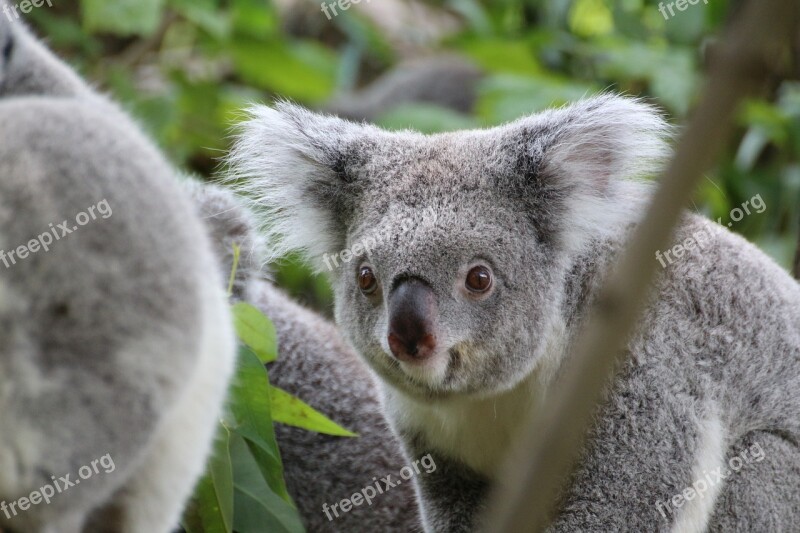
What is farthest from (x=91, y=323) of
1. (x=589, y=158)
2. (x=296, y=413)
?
(x=589, y=158)

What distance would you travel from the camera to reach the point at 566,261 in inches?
146

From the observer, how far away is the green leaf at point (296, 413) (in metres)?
3.65

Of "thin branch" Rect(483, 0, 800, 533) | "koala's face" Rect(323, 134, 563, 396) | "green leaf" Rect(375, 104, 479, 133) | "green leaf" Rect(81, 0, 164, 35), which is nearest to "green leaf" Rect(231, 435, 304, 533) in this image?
"koala's face" Rect(323, 134, 563, 396)

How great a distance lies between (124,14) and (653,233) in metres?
5.66

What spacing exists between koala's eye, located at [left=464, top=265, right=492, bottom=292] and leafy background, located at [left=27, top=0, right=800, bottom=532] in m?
1.58

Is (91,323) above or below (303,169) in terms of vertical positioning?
above

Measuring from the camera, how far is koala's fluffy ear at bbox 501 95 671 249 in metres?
3.69

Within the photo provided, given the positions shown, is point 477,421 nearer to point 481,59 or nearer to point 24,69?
point 24,69

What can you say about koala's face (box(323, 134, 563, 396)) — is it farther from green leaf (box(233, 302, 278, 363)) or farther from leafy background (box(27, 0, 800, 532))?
leafy background (box(27, 0, 800, 532))

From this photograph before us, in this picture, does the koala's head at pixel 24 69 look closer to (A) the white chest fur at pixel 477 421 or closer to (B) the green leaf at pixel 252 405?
(B) the green leaf at pixel 252 405

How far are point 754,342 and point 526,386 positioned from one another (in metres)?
0.85

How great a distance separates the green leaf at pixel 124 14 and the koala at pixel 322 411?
6.23 ft

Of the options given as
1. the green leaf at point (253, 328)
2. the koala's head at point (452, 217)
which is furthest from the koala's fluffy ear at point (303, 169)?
the green leaf at point (253, 328)

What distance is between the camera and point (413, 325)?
10.6ft
